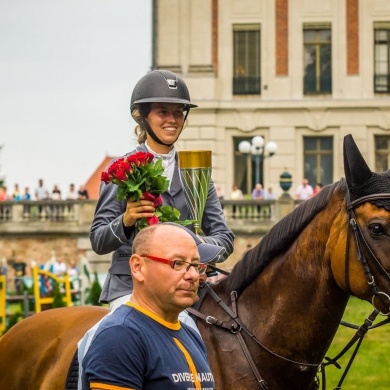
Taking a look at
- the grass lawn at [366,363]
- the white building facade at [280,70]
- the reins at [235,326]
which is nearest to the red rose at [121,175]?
the reins at [235,326]

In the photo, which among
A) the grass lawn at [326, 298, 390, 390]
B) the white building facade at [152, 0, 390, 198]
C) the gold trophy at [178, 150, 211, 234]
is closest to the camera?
the gold trophy at [178, 150, 211, 234]

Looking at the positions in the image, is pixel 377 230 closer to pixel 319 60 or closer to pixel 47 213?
pixel 47 213

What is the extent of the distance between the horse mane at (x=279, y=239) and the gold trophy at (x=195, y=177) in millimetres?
338

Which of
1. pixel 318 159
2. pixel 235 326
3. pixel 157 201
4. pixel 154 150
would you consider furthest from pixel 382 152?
pixel 157 201

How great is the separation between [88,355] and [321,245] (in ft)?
7.76

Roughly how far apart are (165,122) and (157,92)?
0.52ft

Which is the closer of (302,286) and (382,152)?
(302,286)

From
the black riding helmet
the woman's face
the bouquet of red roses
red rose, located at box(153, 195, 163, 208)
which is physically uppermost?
the black riding helmet

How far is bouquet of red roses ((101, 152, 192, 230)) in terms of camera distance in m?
6.19

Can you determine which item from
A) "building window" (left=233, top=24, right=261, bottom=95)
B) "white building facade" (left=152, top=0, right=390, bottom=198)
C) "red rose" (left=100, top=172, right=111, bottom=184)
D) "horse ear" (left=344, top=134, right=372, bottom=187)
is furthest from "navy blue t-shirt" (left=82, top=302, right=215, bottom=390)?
"building window" (left=233, top=24, right=261, bottom=95)

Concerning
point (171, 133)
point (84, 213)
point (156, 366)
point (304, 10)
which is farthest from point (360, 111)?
point (156, 366)

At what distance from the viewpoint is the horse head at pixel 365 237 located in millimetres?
6242

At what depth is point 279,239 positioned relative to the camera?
6684 mm

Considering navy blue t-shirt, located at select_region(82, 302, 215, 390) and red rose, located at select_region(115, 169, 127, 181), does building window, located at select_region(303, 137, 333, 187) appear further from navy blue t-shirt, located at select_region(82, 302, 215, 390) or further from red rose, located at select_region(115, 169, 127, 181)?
navy blue t-shirt, located at select_region(82, 302, 215, 390)
